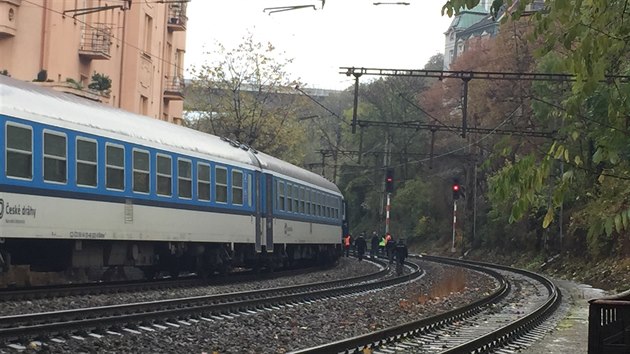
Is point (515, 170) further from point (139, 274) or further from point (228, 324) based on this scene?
point (139, 274)

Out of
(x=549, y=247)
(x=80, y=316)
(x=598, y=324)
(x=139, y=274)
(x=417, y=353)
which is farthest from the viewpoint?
(x=549, y=247)

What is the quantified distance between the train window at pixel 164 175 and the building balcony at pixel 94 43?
1495 centimetres

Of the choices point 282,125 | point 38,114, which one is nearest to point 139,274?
point 38,114

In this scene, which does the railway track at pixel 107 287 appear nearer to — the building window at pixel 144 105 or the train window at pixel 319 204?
the train window at pixel 319 204

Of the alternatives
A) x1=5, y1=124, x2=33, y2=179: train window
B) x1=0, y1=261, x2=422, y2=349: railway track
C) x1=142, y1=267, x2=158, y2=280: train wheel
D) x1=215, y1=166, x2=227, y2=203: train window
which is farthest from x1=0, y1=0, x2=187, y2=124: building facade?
x1=5, y1=124, x2=33, y2=179: train window

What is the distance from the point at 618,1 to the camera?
19.2ft

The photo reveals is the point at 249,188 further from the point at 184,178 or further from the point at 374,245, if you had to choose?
the point at 374,245

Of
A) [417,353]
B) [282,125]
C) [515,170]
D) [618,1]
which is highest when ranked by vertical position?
[282,125]

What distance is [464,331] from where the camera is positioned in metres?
14.4

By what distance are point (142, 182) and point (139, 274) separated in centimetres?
649

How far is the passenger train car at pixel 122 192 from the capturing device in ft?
47.2

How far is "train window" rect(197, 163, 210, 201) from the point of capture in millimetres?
21172

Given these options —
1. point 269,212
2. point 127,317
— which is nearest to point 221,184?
point 269,212

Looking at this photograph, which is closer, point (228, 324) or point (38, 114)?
point (228, 324)
